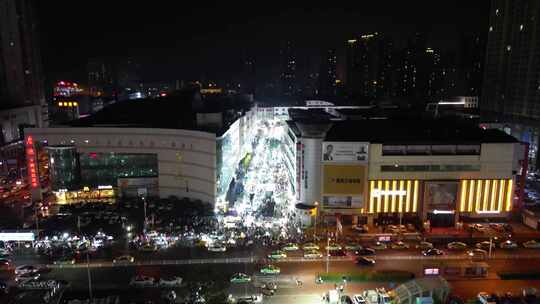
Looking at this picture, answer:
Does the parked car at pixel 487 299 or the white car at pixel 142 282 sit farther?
the white car at pixel 142 282

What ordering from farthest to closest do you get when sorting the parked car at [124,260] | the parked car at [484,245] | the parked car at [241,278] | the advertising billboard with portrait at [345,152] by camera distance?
1. the advertising billboard with portrait at [345,152]
2. the parked car at [484,245]
3. the parked car at [124,260]
4. the parked car at [241,278]

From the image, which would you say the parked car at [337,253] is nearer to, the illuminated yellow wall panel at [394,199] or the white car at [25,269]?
the illuminated yellow wall panel at [394,199]

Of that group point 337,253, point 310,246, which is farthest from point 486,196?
point 310,246

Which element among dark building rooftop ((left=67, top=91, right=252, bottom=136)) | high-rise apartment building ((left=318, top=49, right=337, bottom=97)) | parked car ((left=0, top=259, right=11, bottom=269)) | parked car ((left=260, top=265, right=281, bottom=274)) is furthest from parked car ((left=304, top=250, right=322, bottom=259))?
high-rise apartment building ((left=318, top=49, right=337, bottom=97))

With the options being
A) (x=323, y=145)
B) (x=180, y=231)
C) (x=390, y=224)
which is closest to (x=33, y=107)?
(x=180, y=231)

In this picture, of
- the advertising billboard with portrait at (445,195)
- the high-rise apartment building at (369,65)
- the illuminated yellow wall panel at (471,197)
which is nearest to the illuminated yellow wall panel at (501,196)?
the illuminated yellow wall panel at (471,197)

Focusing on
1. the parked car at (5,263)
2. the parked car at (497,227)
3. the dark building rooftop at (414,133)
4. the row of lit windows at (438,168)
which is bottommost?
the parked car at (5,263)
